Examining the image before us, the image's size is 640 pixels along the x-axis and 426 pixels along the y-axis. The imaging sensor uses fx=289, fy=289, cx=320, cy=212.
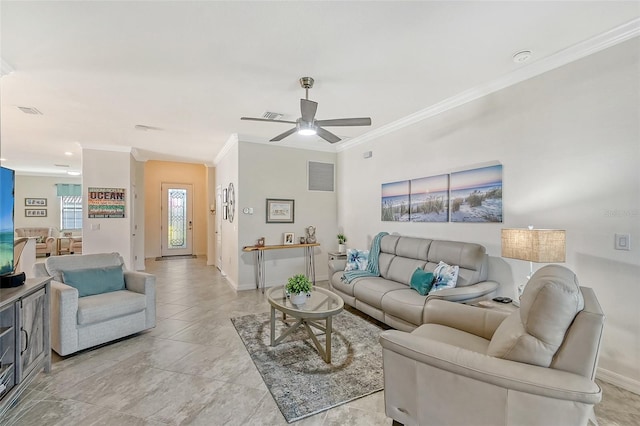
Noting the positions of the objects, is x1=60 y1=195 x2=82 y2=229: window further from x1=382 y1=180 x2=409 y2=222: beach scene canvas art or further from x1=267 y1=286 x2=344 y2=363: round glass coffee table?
x1=382 y1=180 x2=409 y2=222: beach scene canvas art

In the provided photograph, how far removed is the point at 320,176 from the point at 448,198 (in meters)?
2.77

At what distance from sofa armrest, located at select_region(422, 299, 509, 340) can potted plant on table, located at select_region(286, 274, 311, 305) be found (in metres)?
1.12

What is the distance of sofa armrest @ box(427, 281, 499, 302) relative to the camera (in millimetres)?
2656

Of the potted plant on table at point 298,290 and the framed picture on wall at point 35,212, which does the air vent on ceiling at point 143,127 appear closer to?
the potted plant on table at point 298,290

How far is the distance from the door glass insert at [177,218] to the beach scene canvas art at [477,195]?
26.7 ft

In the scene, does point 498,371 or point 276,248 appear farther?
point 276,248

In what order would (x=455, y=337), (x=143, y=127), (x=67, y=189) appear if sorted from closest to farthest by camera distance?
1. (x=455, y=337)
2. (x=143, y=127)
3. (x=67, y=189)

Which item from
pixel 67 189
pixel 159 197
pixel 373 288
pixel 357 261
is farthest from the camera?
pixel 67 189

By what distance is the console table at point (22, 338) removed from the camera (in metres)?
1.90

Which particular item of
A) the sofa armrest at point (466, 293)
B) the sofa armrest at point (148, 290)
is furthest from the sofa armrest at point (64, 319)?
the sofa armrest at point (466, 293)

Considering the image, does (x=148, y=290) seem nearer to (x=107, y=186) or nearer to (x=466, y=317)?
(x=466, y=317)

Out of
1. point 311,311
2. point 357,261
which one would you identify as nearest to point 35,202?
point 357,261

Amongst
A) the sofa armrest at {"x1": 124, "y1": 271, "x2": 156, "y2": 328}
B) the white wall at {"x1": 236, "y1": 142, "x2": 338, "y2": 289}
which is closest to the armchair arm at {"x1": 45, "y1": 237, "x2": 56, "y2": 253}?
the white wall at {"x1": 236, "y1": 142, "x2": 338, "y2": 289}

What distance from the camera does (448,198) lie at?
11.9 ft
